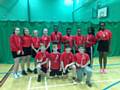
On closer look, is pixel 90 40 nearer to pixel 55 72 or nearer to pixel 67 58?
pixel 67 58

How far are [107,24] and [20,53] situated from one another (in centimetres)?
610

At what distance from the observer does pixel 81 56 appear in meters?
6.45

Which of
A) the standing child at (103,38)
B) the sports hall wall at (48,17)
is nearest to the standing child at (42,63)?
the standing child at (103,38)

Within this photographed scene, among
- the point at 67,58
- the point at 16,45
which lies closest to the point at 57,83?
the point at 67,58

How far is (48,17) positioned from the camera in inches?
697

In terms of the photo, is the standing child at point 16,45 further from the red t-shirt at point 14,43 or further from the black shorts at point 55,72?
the black shorts at point 55,72

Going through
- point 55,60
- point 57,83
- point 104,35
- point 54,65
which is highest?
point 104,35

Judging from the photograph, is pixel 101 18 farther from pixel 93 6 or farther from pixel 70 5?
pixel 70 5

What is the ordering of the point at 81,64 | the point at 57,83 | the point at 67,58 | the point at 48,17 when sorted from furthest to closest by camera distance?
the point at 48,17
the point at 67,58
the point at 57,83
the point at 81,64

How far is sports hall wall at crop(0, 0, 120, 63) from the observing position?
10.4 meters

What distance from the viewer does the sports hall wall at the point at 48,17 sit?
34.2ft

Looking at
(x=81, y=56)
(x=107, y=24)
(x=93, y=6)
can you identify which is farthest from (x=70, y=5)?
(x=81, y=56)

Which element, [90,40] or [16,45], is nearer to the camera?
[16,45]

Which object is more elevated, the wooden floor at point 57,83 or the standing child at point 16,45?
the standing child at point 16,45
